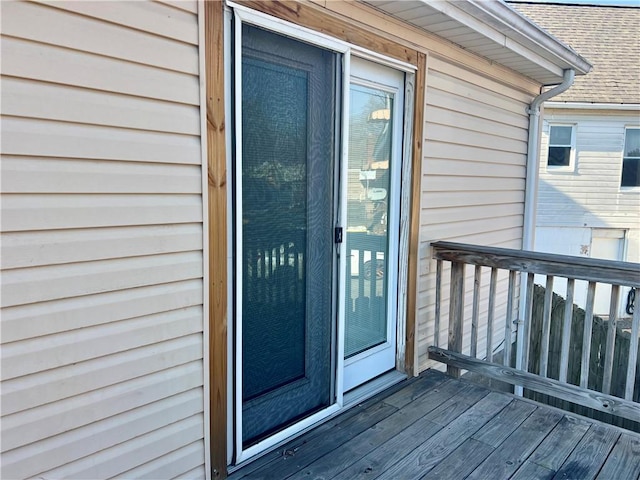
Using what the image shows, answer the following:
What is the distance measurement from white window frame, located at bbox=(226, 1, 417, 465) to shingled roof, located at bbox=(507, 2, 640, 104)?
7.18m

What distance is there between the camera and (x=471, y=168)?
354 cm

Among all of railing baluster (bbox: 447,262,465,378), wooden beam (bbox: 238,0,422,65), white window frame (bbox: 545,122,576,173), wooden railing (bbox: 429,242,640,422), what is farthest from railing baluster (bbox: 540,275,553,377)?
white window frame (bbox: 545,122,576,173)

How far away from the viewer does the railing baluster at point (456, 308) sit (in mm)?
3104

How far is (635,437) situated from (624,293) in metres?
8.44

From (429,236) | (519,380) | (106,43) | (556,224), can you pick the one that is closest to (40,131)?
(106,43)

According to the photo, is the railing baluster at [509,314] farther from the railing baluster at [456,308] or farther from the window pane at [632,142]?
the window pane at [632,142]

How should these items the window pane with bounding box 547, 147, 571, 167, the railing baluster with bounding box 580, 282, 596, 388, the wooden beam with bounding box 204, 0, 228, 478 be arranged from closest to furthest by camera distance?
the wooden beam with bounding box 204, 0, 228, 478
the railing baluster with bounding box 580, 282, 596, 388
the window pane with bounding box 547, 147, 571, 167

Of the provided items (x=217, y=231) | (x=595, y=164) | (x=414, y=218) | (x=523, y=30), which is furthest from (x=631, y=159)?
(x=217, y=231)

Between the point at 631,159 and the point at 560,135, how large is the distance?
4.93 feet

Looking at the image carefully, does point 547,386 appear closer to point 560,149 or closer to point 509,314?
point 509,314

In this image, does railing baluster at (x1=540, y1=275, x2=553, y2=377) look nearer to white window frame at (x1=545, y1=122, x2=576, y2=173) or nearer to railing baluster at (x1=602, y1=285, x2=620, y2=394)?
railing baluster at (x1=602, y1=285, x2=620, y2=394)

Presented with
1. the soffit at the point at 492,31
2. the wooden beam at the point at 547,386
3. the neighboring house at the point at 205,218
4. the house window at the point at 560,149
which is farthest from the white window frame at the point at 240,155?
the house window at the point at 560,149

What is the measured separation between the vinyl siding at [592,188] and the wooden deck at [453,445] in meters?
7.13

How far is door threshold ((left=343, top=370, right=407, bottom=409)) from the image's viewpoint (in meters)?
2.62
